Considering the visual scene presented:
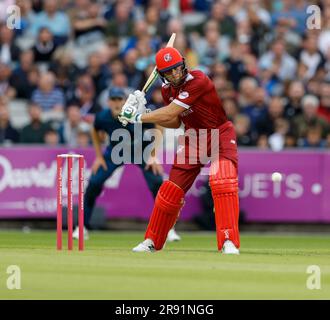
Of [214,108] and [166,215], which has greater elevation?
[214,108]

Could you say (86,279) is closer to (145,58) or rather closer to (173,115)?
(173,115)

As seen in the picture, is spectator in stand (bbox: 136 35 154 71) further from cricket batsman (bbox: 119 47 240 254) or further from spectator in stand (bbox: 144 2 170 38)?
cricket batsman (bbox: 119 47 240 254)

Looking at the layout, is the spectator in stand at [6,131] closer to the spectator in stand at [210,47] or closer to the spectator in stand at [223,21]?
the spectator in stand at [210,47]

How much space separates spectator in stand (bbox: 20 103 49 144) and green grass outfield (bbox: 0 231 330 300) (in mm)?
5234

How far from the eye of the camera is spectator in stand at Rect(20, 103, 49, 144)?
2206 cm

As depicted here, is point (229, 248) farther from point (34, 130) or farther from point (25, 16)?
point (25, 16)

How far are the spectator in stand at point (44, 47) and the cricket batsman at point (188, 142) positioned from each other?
9724 mm

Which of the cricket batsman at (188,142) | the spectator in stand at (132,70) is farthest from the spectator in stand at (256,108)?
the cricket batsman at (188,142)

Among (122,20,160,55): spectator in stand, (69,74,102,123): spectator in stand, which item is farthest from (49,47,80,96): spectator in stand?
(122,20,160,55): spectator in stand

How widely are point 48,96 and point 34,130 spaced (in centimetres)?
158

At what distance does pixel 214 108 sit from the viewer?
14836 mm
